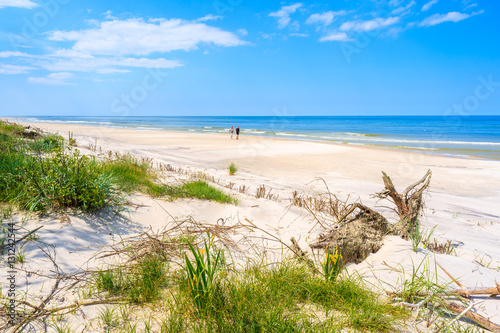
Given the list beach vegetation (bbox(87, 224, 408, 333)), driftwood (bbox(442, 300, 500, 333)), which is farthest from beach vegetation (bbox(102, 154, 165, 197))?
driftwood (bbox(442, 300, 500, 333))

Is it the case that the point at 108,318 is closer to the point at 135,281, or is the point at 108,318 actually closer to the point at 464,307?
the point at 135,281

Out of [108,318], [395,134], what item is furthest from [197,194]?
[395,134]

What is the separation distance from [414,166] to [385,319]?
45.6 ft

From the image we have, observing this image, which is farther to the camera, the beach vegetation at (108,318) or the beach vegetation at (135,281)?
the beach vegetation at (135,281)

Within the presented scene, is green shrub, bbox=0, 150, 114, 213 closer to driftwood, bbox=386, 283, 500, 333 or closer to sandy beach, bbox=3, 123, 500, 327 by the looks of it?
sandy beach, bbox=3, 123, 500, 327

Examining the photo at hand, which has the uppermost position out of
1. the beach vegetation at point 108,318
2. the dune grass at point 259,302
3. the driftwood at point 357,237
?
the driftwood at point 357,237

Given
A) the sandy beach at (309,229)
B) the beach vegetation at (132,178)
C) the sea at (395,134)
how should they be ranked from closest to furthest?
the sandy beach at (309,229), the beach vegetation at (132,178), the sea at (395,134)

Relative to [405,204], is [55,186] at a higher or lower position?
higher

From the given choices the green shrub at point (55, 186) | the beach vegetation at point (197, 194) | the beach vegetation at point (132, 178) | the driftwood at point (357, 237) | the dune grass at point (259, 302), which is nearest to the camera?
the dune grass at point (259, 302)

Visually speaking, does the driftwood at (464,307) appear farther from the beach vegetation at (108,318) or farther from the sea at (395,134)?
the sea at (395,134)

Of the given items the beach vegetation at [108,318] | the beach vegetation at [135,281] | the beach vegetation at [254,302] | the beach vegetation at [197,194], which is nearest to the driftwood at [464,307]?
the beach vegetation at [254,302]

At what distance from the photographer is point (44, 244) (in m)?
2.61

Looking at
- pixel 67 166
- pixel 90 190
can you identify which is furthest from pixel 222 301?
pixel 67 166

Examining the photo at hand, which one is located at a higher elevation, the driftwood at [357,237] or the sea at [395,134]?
the sea at [395,134]
